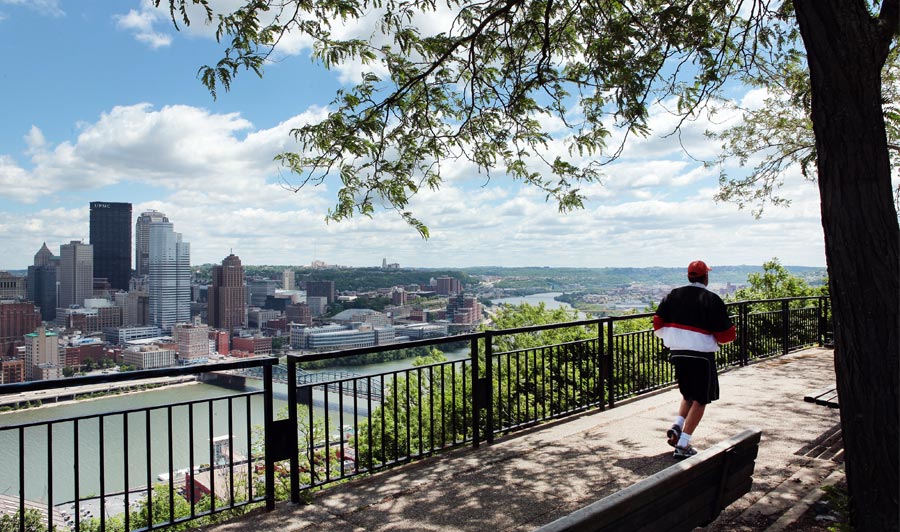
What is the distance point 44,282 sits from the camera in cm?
6744

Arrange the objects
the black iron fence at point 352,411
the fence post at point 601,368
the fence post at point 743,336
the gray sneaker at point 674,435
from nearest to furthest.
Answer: the black iron fence at point 352,411 → the gray sneaker at point 674,435 → the fence post at point 601,368 → the fence post at point 743,336

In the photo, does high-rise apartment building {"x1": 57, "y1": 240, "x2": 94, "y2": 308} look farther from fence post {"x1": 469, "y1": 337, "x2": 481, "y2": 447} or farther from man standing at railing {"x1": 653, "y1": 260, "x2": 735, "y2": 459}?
man standing at railing {"x1": 653, "y1": 260, "x2": 735, "y2": 459}

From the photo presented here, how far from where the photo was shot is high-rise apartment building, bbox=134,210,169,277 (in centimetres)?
7900

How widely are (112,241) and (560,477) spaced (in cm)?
9161

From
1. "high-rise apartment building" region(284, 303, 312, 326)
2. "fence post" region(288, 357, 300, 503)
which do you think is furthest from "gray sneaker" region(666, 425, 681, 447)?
"high-rise apartment building" region(284, 303, 312, 326)

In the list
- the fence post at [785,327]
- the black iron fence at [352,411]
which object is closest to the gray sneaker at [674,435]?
the black iron fence at [352,411]

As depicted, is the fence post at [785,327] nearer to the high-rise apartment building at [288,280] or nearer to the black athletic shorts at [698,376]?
the black athletic shorts at [698,376]

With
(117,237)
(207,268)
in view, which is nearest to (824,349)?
(207,268)

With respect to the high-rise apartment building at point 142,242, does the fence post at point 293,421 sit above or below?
below

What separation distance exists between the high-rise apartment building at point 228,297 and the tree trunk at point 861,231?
195 ft

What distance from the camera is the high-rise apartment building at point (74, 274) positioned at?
65250mm

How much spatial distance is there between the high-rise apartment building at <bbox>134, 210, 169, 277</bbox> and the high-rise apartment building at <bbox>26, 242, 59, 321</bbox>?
9.77 m

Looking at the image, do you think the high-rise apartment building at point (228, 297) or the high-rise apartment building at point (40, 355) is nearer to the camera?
the high-rise apartment building at point (40, 355)

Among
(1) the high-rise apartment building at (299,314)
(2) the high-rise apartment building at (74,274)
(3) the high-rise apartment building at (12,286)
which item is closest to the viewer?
(1) the high-rise apartment building at (299,314)
